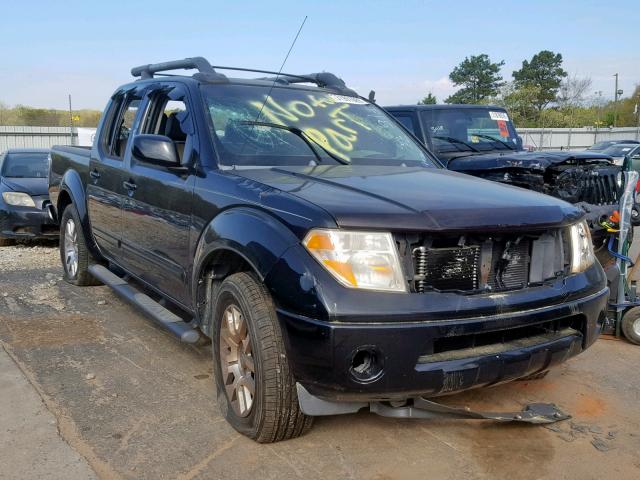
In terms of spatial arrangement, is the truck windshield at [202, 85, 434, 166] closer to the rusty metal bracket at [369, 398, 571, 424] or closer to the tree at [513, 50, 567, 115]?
the rusty metal bracket at [369, 398, 571, 424]

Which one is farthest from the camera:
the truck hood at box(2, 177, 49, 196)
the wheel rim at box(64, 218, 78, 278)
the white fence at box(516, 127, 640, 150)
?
the white fence at box(516, 127, 640, 150)

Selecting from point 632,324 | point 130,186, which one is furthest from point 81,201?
point 632,324

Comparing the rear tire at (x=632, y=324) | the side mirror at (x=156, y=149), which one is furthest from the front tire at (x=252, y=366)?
the rear tire at (x=632, y=324)

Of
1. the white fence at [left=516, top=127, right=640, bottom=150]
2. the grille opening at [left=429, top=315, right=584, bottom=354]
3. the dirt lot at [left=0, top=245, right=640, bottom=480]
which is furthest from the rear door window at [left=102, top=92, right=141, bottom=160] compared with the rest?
the white fence at [left=516, top=127, right=640, bottom=150]

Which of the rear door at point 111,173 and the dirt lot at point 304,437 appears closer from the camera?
the dirt lot at point 304,437

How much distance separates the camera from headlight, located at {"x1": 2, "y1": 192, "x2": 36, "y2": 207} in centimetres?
876

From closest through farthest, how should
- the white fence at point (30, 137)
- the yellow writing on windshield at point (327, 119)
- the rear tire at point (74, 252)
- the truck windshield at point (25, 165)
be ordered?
the yellow writing on windshield at point (327, 119) → the rear tire at point (74, 252) → the truck windshield at point (25, 165) → the white fence at point (30, 137)

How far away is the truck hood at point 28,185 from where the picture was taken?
892 centimetres

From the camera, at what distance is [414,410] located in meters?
2.97

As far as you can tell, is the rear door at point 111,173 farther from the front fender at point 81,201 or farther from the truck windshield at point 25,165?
the truck windshield at point 25,165

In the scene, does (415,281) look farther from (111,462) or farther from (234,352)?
(111,462)

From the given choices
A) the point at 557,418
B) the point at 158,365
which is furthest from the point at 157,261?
the point at 557,418

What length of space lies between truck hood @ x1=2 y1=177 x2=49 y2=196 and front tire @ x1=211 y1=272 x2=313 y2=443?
6467 mm

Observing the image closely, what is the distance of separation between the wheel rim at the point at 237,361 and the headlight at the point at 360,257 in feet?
2.04
